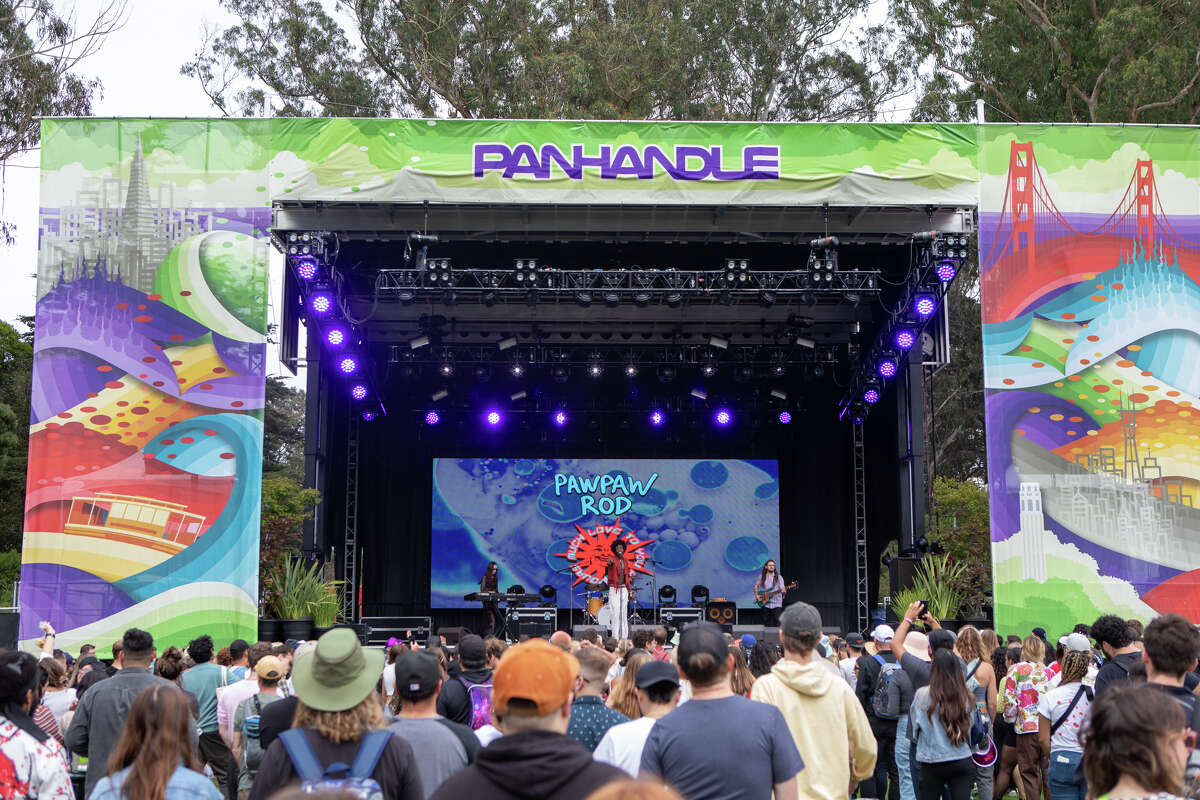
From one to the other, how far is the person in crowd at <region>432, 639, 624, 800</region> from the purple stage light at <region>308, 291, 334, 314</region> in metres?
13.4

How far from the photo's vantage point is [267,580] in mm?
16016

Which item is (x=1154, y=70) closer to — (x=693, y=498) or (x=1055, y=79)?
(x=1055, y=79)

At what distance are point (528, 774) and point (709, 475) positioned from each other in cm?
1880

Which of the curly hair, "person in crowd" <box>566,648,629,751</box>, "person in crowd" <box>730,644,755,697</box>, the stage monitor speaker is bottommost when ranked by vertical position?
the stage monitor speaker

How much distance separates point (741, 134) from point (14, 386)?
22076mm

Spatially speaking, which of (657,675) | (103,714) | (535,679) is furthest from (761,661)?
(535,679)

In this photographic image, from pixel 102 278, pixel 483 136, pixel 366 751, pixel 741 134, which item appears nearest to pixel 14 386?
pixel 102 278

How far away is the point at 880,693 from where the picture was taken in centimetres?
751

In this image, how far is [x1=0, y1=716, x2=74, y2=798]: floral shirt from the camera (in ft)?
11.4

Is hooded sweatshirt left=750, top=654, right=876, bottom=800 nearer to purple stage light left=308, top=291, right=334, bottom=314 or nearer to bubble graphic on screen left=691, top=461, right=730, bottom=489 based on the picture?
purple stage light left=308, top=291, right=334, bottom=314

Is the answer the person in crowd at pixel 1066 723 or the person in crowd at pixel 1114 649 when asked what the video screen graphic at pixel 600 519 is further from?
the person in crowd at pixel 1114 649

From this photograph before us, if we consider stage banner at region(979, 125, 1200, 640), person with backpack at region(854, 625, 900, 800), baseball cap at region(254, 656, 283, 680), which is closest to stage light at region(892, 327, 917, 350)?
stage banner at region(979, 125, 1200, 640)

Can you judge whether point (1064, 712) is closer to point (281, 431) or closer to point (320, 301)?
point (320, 301)

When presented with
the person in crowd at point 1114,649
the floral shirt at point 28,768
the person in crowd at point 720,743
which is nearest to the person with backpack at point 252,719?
the floral shirt at point 28,768
